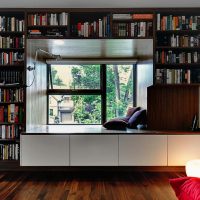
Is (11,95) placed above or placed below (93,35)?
below

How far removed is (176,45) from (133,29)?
0.67m

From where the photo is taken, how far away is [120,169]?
11.8ft

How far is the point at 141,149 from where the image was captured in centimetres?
338

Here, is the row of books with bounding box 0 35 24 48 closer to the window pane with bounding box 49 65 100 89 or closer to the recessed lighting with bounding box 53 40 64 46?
the recessed lighting with bounding box 53 40 64 46

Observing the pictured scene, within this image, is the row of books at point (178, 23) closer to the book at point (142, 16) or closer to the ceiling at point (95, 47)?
the book at point (142, 16)

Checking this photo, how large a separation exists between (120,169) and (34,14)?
256 cm

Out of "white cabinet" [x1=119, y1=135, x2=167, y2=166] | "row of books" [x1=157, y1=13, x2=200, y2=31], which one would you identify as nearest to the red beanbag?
"white cabinet" [x1=119, y1=135, x2=167, y2=166]

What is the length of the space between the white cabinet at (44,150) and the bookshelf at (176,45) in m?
1.62

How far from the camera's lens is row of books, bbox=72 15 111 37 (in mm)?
3510

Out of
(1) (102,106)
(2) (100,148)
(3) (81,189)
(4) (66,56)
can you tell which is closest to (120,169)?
(2) (100,148)

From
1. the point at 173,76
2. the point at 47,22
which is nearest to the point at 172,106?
the point at 173,76

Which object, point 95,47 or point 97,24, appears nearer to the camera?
point 97,24

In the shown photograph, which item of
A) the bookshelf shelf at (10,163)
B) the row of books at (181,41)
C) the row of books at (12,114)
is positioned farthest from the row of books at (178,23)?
the bookshelf shelf at (10,163)

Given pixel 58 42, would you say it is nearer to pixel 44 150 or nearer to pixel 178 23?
pixel 44 150
